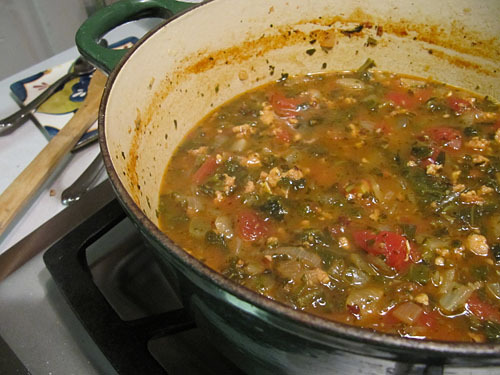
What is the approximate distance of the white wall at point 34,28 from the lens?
413 cm

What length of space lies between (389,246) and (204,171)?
747mm

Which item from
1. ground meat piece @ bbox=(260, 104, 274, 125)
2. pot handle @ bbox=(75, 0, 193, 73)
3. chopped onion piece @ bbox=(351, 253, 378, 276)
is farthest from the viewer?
ground meat piece @ bbox=(260, 104, 274, 125)

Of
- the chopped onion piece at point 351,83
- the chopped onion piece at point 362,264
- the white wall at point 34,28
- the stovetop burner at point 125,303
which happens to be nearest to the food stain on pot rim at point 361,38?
the chopped onion piece at point 351,83

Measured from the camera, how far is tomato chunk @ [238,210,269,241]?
1549 millimetres

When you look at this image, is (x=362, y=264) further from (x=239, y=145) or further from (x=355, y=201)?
(x=239, y=145)

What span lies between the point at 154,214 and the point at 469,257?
106 centimetres

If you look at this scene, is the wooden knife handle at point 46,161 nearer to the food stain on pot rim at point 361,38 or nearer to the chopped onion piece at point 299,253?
the food stain on pot rim at point 361,38

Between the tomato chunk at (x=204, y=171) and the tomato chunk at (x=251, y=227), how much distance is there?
0.26m

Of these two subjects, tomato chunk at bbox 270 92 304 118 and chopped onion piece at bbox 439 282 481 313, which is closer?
chopped onion piece at bbox 439 282 481 313

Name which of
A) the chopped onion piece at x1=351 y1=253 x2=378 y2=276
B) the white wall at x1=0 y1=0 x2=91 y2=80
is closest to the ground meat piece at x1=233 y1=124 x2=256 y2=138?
the chopped onion piece at x1=351 y1=253 x2=378 y2=276

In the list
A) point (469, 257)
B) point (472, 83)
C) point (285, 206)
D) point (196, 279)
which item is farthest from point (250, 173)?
point (472, 83)

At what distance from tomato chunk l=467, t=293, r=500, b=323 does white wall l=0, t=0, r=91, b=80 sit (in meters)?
4.11

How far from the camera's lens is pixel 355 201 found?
1654 mm

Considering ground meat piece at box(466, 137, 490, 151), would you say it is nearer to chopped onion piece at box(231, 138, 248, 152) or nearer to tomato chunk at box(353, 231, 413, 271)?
tomato chunk at box(353, 231, 413, 271)
